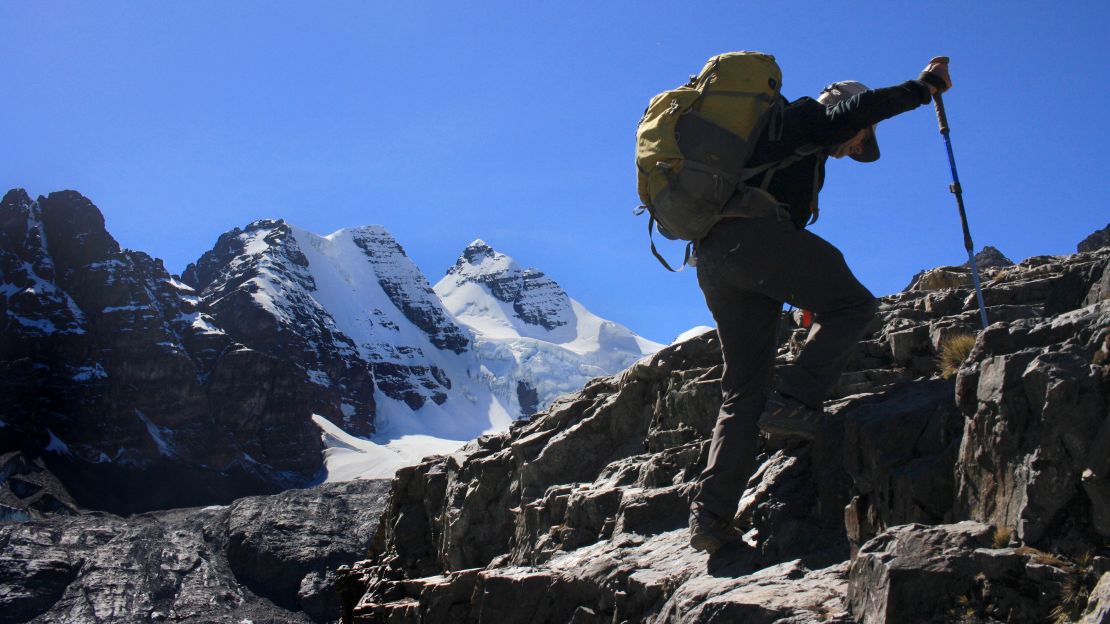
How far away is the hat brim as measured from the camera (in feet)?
18.8

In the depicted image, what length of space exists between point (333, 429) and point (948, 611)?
6460 inches

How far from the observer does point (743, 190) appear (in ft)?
17.6

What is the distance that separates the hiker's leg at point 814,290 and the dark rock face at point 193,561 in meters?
83.9

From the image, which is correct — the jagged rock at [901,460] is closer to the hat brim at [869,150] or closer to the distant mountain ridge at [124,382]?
the hat brim at [869,150]

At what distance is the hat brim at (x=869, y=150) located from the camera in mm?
5730

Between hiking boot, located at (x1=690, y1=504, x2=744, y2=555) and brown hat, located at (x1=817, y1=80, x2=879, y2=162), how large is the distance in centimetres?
211

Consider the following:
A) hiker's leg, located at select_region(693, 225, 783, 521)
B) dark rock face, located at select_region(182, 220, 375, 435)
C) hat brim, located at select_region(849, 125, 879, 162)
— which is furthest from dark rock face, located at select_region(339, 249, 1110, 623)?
dark rock face, located at select_region(182, 220, 375, 435)

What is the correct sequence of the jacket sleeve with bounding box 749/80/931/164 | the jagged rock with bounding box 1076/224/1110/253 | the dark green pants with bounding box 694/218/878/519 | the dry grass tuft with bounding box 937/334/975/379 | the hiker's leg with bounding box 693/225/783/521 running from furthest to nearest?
the jagged rock with bounding box 1076/224/1110/253 → the dry grass tuft with bounding box 937/334/975/379 → the hiker's leg with bounding box 693/225/783/521 → the dark green pants with bounding box 694/218/878/519 → the jacket sleeve with bounding box 749/80/931/164

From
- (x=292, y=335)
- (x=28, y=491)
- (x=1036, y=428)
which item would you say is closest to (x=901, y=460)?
(x=1036, y=428)

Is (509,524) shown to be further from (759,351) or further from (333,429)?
(333,429)

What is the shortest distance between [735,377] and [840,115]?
1.47 meters

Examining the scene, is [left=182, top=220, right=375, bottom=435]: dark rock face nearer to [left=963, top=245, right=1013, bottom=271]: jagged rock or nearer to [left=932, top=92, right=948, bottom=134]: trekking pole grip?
[left=963, top=245, right=1013, bottom=271]: jagged rock

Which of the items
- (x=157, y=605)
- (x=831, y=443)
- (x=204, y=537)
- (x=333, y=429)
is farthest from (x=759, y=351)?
(x=333, y=429)

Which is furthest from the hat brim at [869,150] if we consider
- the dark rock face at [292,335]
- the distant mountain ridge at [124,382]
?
the dark rock face at [292,335]
